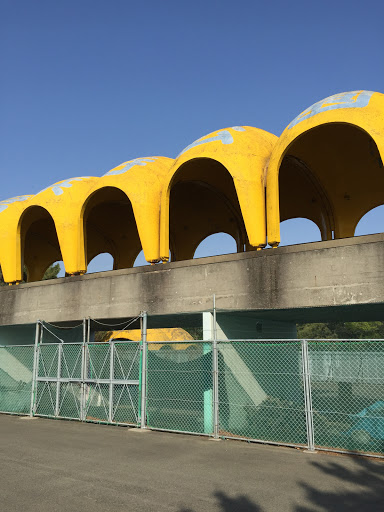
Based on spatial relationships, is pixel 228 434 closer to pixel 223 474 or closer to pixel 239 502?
pixel 223 474

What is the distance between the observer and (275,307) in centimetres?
1105

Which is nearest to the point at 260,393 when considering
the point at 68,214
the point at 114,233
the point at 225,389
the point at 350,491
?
the point at 225,389

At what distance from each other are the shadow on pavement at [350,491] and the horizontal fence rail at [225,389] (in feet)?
3.42

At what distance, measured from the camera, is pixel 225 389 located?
1141 cm

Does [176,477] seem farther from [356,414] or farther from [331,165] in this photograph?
[331,165]

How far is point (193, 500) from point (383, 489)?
2.78 metres

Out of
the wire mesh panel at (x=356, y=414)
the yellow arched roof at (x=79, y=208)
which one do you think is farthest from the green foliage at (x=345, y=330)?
the wire mesh panel at (x=356, y=414)

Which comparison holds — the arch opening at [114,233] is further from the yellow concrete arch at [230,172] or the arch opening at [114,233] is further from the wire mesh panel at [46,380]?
the wire mesh panel at [46,380]

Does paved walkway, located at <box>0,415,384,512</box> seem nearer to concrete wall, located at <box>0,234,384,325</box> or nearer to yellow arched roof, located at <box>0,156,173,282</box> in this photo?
concrete wall, located at <box>0,234,384,325</box>

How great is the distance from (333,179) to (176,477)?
46.7ft

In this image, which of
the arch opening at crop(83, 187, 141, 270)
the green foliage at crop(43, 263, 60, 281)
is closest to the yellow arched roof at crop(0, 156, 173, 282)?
the arch opening at crop(83, 187, 141, 270)

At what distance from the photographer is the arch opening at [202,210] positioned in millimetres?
18075

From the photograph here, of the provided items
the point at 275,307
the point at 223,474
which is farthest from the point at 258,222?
the point at 223,474

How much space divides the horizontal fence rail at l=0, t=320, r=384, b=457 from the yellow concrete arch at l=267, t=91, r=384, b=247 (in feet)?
12.5
